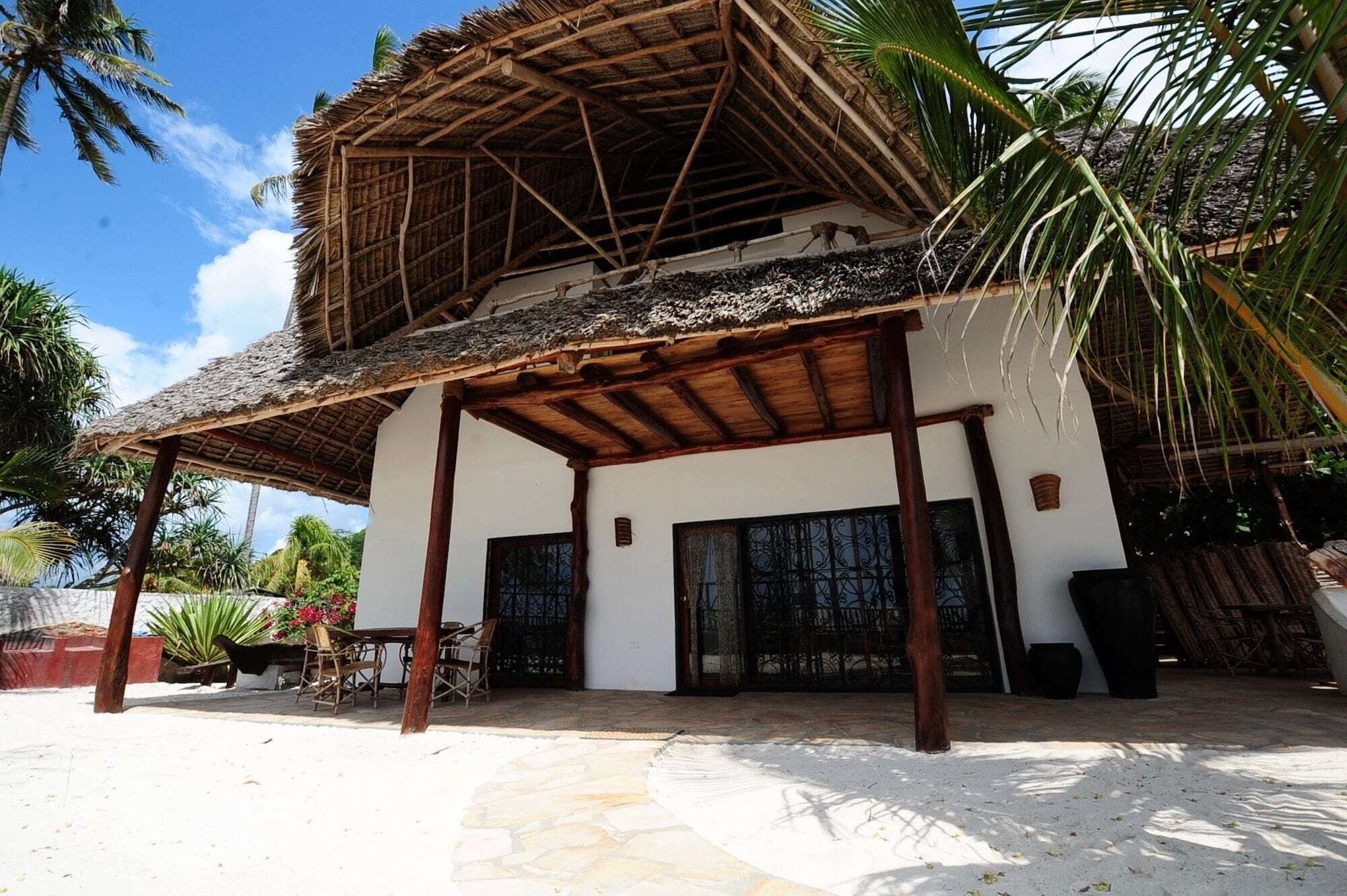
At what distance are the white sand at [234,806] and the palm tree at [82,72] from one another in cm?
1382

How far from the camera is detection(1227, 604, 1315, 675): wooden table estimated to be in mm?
5141

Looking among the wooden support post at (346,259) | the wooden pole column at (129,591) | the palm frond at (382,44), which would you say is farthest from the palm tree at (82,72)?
the wooden support post at (346,259)

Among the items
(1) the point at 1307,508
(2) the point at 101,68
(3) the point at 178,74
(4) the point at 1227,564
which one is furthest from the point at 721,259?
(3) the point at 178,74

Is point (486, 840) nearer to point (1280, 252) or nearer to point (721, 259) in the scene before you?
point (1280, 252)

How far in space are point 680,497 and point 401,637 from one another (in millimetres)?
2908

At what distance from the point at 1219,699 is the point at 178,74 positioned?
2166 cm

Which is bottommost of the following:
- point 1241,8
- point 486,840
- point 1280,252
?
point 486,840

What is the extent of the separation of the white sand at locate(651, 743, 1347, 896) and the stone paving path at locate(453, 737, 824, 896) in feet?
0.39

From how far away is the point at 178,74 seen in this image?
1495cm

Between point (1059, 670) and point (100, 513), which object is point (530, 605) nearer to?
point (1059, 670)

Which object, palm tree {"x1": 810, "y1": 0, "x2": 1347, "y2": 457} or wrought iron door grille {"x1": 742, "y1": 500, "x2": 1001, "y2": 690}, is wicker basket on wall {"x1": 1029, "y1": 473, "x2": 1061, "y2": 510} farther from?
palm tree {"x1": 810, "y1": 0, "x2": 1347, "y2": 457}

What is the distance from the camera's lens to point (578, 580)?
21.3 feet

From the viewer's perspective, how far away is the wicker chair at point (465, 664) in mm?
5641

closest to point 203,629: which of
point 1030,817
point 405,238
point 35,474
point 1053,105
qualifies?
point 35,474
